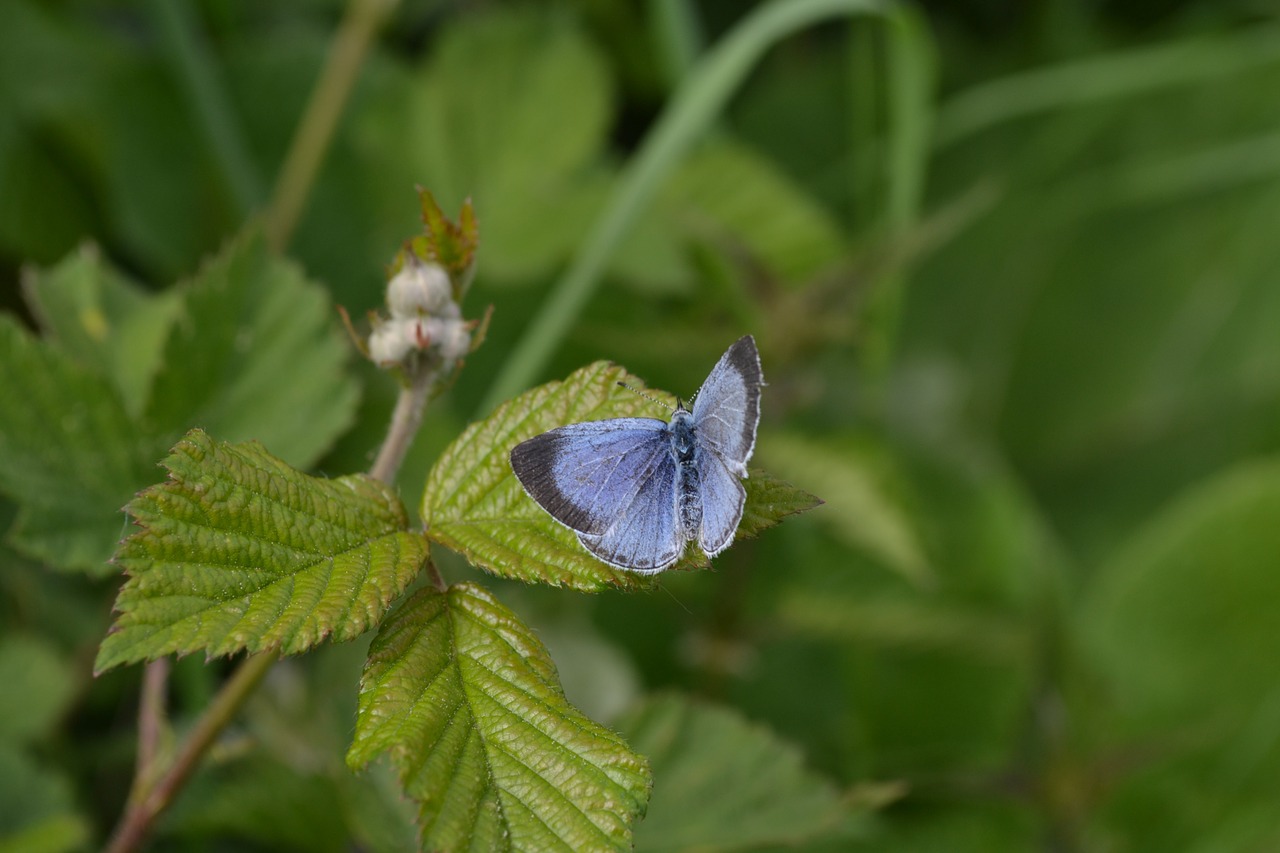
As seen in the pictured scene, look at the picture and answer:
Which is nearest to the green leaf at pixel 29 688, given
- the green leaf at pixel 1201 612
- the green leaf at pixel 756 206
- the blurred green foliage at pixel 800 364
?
the blurred green foliage at pixel 800 364

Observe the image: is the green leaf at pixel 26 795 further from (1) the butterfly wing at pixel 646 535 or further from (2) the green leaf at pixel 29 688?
(1) the butterfly wing at pixel 646 535

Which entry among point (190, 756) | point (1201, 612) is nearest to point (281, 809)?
point (190, 756)

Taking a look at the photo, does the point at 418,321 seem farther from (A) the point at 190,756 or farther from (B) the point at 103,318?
(B) the point at 103,318

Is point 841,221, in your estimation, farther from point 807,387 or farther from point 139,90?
point 139,90

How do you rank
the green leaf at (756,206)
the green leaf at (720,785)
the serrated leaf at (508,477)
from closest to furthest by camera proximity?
the serrated leaf at (508,477)
the green leaf at (720,785)
the green leaf at (756,206)

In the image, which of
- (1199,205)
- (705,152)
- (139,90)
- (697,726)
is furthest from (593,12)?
(697,726)

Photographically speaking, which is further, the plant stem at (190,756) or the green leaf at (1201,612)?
the green leaf at (1201,612)
